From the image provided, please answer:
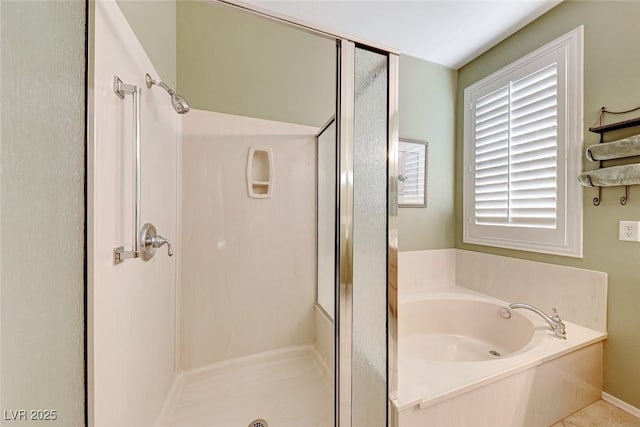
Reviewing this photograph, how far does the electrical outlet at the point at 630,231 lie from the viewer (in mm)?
1290

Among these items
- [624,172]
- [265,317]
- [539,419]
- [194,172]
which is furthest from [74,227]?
[624,172]

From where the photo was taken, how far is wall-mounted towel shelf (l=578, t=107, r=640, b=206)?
125 centimetres

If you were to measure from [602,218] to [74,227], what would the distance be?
246cm

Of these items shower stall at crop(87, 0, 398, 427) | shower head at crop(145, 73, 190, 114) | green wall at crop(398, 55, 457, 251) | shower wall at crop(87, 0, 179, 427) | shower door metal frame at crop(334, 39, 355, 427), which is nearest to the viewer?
shower wall at crop(87, 0, 179, 427)

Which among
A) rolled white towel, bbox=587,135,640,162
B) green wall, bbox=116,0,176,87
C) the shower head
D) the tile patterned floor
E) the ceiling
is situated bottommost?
the tile patterned floor

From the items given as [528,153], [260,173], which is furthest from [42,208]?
[528,153]

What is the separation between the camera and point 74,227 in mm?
655

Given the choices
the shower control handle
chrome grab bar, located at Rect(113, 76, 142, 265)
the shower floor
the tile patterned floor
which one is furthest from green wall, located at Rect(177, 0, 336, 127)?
the tile patterned floor

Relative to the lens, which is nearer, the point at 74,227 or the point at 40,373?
the point at 40,373

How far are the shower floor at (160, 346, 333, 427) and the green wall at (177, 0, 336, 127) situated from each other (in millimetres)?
1716

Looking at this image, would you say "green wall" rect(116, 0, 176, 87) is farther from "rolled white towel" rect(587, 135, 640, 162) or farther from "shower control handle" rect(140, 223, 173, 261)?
"rolled white towel" rect(587, 135, 640, 162)

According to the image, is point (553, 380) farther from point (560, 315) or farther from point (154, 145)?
point (154, 145)

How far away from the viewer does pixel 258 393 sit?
1519 mm

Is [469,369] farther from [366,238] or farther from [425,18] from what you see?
[425,18]
